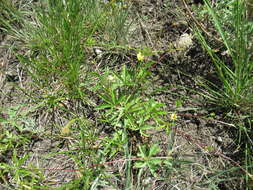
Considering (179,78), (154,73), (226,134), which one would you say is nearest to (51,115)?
(154,73)

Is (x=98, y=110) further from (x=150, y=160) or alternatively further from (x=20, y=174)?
(x=20, y=174)

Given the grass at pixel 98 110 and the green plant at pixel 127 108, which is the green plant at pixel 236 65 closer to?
the grass at pixel 98 110

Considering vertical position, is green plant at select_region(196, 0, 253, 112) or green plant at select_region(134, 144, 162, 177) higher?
green plant at select_region(196, 0, 253, 112)

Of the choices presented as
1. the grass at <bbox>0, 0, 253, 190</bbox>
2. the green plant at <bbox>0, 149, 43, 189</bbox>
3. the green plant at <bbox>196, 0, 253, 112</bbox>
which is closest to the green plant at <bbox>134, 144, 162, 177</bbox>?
the grass at <bbox>0, 0, 253, 190</bbox>

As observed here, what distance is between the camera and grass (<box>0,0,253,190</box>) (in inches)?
57.9

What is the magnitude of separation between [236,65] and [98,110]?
900 millimetres

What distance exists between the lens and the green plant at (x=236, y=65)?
1.36 metres

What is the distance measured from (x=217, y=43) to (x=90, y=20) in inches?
36.3

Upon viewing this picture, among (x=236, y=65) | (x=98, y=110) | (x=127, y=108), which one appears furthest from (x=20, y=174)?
(x=236, y=65)

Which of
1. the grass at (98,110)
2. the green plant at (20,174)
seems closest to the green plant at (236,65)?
the grass at (98,110)

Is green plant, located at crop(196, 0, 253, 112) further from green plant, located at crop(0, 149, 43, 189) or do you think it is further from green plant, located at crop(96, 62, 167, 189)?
green plant, located at crop(0, 149, 43, 189)

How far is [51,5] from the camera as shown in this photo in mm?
1647

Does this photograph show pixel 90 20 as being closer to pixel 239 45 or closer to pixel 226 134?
pixel 239 45

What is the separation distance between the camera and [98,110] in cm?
168
